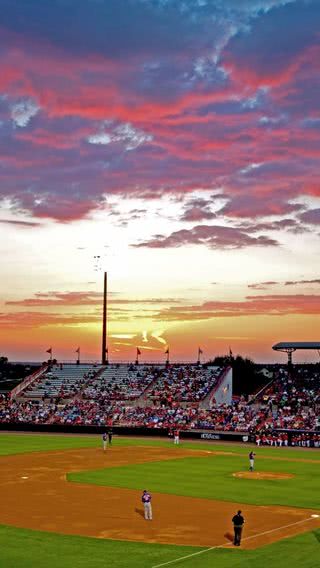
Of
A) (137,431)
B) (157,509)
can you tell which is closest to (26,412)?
(137,431)

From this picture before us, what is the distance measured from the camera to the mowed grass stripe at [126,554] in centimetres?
2342

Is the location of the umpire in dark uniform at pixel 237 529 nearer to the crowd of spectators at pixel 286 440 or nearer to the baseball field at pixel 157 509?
the baseball field at pixel 157 509

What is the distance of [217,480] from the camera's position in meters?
44.2

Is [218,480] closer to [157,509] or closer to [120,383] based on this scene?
[157,509]

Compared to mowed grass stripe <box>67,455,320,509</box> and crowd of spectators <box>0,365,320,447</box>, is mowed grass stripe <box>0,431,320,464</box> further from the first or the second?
mowed grass stripe <box>67,455,320,509</box>

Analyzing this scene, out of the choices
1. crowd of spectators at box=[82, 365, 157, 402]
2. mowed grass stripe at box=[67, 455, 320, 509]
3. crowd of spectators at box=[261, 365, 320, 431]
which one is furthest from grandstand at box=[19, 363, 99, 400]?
mowed grass stripe at box=[67, 455, 320, 509]

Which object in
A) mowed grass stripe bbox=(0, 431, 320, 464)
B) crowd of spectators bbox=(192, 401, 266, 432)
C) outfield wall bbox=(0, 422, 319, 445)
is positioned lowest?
mowed grass stripe bbox=(0, 431, 320, 464)

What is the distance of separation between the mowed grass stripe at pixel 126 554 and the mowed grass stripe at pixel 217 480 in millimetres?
10232

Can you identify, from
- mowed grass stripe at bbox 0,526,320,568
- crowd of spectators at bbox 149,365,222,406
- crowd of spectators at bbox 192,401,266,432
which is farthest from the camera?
crowd of spectators at bbox 149,365,222,406

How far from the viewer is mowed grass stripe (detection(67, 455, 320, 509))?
124 feet

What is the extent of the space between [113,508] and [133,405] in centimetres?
5697

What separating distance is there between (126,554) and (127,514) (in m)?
7.63

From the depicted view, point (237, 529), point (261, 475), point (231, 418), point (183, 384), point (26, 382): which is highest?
point (26, 382)

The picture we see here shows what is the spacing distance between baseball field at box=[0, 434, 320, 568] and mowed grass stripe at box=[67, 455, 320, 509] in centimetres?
7
